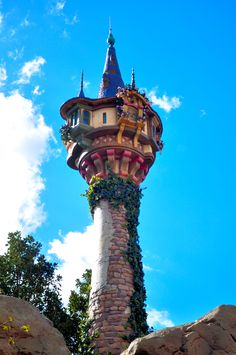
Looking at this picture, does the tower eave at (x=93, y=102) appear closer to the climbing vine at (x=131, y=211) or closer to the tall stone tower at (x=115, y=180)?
the tall stone tower at (x=115, y=180)

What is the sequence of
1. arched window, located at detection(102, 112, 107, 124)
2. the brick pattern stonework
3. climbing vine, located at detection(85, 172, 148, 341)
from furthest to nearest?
arched window, located at detection(102, 112, 107, 124)
climbing vine, located at detection(85, 172, 148, 341)
the brick pattern stonework

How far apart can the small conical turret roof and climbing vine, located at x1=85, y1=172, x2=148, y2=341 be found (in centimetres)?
502

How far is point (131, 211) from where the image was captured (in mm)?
17438

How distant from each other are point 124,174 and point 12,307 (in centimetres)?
1038

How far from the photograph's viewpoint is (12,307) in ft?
28.1

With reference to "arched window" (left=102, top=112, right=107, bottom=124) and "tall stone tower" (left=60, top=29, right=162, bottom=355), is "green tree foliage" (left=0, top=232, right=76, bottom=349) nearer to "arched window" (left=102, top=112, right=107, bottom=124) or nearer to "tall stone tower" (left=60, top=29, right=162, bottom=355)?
"tall stone tower" (left=60, top=29, right=162, bottom=355)

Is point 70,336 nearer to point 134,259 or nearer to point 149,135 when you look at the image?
point 134,259

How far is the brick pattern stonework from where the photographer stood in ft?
47.2

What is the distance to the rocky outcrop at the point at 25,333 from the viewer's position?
8.03 metres

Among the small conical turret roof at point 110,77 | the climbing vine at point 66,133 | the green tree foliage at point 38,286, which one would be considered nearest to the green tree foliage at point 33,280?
the green tree foliage at point 38,286

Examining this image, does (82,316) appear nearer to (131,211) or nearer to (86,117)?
(131,211)

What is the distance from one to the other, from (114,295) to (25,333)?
7.14 meters

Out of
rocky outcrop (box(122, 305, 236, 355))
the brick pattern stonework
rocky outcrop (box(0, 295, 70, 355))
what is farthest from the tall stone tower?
rocky outcrop (box(122, 305, 236, 355))

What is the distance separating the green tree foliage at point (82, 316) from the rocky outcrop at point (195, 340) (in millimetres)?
6953
